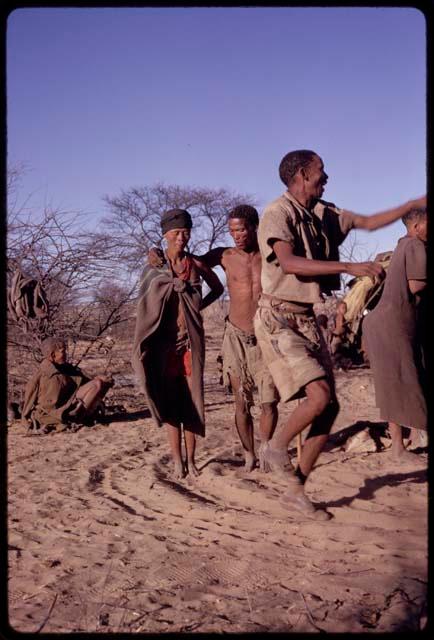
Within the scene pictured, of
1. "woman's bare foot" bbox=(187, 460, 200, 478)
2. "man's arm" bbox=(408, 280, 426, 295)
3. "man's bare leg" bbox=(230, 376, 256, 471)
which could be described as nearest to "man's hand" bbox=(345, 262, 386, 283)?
"man's arm" bbox=(408, 280, 426, 295)

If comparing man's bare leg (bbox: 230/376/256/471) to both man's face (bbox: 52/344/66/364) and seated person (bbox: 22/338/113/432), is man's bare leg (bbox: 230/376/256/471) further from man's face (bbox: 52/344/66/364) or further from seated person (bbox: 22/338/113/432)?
man's face (bbox: 52/344/66/364)

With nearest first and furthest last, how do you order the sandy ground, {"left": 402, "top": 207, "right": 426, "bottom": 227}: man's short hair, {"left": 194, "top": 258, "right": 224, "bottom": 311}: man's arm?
the sandy ground < {"left": 402, "top": 207, "right": 426, "bottom": 227}: man's short hair < {"left": 194, "top": 258, "right": 224, "bottom": 311}: man's arm

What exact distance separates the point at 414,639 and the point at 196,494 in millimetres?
2425

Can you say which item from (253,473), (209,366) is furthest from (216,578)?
(209,366)

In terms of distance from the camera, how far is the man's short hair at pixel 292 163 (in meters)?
3.99

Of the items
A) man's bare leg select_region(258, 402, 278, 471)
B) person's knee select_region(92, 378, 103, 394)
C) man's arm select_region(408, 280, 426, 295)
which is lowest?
man's bare leg select_region(258, 402, 278, 471)

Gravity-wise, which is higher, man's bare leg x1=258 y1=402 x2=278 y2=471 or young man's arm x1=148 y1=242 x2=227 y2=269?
young man's arm x1=148 y1=242 x2=227 y2=269

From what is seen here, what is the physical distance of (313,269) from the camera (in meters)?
3.62

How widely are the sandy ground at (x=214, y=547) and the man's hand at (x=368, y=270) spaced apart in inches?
52.3

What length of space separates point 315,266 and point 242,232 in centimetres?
179

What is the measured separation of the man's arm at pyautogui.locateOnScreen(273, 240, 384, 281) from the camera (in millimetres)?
3379

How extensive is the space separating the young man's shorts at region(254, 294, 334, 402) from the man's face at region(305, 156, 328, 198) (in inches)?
26.9

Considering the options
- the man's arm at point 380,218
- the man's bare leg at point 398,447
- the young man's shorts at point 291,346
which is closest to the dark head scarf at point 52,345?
the man's bare leg at point 398,447

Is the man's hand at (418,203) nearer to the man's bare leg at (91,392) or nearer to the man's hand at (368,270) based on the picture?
the man's hand at (368,270)
